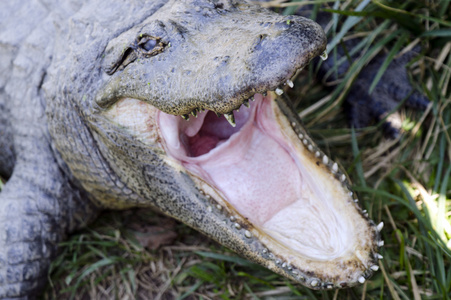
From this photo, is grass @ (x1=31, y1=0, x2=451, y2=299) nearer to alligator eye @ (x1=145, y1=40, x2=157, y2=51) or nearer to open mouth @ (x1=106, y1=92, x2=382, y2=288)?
open mouth @ (x1=106, y1=92, x2=382, y2=288)

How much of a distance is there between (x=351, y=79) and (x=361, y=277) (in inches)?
53.2

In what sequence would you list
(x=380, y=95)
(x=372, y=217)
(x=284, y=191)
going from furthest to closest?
(x=380, y=95)
(x=372, y=217)
(x=284, y=191)

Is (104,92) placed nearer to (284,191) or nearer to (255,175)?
(255,175)

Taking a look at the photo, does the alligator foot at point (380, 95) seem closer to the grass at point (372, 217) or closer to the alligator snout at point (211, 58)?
the grass at point (372, 217)

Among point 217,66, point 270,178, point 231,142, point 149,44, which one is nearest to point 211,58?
point 217,66

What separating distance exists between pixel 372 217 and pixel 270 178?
633 mm

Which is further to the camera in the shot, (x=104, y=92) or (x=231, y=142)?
(x=231, y=142)

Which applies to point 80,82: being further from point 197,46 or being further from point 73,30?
point 197,46

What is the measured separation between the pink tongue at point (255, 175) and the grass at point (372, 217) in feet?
1.27

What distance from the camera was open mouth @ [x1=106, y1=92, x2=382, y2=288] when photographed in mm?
1881

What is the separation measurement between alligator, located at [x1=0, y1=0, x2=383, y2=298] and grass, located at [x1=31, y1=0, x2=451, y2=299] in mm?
248

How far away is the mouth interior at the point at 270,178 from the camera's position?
1.99 meters

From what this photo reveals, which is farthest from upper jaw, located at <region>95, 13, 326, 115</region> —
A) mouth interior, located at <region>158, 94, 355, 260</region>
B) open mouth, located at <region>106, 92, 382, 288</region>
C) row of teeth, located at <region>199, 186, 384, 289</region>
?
row of teeth, located at <region>199, 186, 384, 289</region>

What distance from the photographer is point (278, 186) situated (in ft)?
7.13
